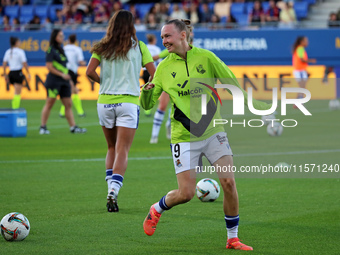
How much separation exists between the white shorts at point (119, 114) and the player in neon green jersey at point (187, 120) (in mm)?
1862

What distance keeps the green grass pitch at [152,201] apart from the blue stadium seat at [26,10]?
2058 centimetres

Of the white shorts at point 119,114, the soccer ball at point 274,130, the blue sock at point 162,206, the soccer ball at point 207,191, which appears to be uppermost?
the white shorts at point 119,114

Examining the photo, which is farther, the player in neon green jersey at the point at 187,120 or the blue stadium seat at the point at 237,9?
the blue stadium seat at the point at 237,9

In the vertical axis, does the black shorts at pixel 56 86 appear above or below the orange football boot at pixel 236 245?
below

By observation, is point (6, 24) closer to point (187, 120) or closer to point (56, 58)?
point (56, 58)

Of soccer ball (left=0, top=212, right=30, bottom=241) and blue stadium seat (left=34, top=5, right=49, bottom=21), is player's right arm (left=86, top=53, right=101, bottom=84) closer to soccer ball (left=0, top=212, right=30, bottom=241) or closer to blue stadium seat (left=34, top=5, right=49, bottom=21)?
soccer ball (left=0, top=212, right=30, bottom=241)

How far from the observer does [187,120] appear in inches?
257

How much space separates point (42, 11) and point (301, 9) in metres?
13.3

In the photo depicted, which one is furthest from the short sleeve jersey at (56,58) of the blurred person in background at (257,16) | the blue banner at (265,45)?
the blurred person in background at (257,16)

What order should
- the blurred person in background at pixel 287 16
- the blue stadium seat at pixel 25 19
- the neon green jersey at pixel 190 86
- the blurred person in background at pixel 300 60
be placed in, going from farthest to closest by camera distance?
the blue stadium seat at pixel 25 19
the blurred person in background at pixel 287 16
the blurred person in background at pixel 300 60
the neon green jersey at pixel 190 86

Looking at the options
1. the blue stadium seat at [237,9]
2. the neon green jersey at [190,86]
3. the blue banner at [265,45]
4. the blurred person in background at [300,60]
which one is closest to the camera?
the neon green jersey at [190,86]

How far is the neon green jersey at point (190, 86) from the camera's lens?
6523 mm

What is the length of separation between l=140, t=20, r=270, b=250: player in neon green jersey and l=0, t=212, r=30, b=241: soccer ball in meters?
1.51

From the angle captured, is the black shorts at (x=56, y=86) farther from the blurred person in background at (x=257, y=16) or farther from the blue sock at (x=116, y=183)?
the blurred person in background at (x=257, y=16)
